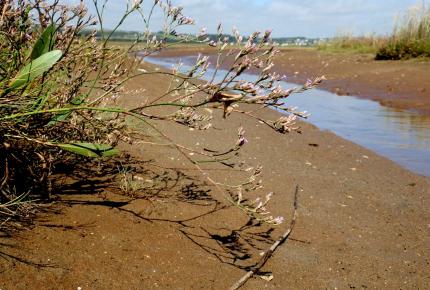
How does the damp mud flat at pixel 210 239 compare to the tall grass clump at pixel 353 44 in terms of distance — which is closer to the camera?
the damp mud flat at pixel 210 239

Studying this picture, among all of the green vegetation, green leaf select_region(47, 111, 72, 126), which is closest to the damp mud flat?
green leaf select_region(47, 111, 72, 126)

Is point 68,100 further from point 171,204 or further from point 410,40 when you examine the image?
point 410,40

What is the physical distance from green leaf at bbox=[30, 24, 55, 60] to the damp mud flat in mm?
807

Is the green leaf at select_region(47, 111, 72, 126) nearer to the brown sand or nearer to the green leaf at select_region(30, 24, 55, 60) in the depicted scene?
the green leaf at select_region(30, 24, 55, 60)

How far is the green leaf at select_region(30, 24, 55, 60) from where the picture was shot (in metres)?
2.52

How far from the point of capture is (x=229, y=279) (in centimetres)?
233

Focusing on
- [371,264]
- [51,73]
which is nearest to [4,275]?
[51,73]

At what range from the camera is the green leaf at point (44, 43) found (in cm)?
252

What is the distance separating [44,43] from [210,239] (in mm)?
1418

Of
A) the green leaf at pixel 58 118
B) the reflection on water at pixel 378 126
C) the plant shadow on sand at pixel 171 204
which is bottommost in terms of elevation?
the reflection on water at pixel 378 126

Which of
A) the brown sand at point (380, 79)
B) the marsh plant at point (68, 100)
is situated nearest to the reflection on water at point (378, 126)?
the brown sand at point (380, 79)

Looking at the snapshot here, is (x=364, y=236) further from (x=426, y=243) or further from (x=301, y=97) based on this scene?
(x=301, y=97)

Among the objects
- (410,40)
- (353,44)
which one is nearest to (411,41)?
(410,40)

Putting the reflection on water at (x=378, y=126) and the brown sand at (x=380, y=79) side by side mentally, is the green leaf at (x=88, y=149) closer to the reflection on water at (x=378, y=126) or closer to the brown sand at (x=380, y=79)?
the reflection on water at (x=378, y=126)
